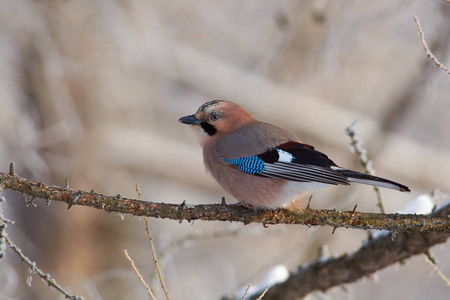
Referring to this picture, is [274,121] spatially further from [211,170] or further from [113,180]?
[211,170]

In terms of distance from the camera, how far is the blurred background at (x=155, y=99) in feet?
24.5

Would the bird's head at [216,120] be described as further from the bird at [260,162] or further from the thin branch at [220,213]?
the thin branch at [220,213]

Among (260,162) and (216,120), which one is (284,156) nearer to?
(260,162)

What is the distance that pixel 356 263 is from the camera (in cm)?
407

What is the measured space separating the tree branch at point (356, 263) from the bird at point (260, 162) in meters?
0.69

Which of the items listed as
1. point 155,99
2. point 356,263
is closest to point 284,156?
point 356,263

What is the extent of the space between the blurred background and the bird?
243 centimetres

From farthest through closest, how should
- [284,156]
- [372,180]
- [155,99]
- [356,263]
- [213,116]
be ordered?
[155,99] → [213,116] → [356,263] → [284,156] → [372,180]

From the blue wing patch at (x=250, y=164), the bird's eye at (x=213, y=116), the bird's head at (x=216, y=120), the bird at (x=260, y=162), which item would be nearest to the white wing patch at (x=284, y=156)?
the bird at (x=260, y=162)

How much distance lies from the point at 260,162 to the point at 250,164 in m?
0.08

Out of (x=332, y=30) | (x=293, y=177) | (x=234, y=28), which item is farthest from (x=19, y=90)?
(x=293, y=177)

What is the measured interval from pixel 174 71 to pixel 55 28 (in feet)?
6.65

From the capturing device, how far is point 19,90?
832cm

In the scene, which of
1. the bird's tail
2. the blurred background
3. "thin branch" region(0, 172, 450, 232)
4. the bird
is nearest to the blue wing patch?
the bird
